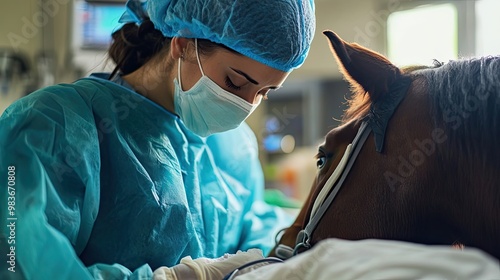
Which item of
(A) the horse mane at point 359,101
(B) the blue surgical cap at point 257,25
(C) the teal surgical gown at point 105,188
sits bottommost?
(C) the teal surgical gown at point 105,188

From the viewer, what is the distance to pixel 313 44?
2.82 meters

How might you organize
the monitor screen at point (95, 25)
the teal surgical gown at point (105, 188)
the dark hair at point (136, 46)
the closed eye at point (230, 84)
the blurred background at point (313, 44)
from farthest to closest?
the monitor screen at point (95, 25) < the blurred background at point (313, 44) < the dark hair at point (136, 46) < the closed eye at point (230, 84) < the teal surgical gown at point (105, 188)

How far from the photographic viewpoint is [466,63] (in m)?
0.81

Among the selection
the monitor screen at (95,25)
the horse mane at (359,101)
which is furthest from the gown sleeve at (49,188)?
the monitor screen at (95,25)

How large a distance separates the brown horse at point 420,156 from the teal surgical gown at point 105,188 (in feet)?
1.06

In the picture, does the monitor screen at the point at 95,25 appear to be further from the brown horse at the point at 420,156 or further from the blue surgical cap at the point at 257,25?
the brown horse at the point at 420,156

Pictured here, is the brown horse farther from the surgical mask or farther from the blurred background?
the blurred background

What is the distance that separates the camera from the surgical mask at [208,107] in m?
1.16

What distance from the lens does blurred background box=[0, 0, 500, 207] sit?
8.21 feet

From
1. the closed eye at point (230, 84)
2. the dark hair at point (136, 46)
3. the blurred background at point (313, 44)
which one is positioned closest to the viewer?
the closed eye at point (230, 84)

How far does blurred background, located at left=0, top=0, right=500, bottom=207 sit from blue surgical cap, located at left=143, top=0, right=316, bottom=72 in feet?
3.88

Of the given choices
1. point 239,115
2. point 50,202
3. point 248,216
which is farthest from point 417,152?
point 248,216

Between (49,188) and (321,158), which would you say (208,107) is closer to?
(321,158)

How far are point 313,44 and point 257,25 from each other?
179 centimetres
